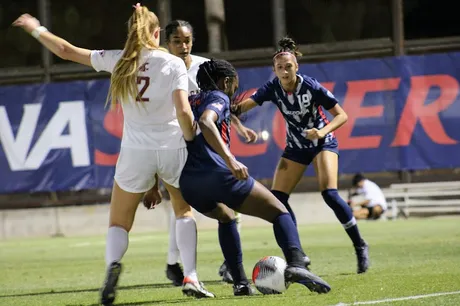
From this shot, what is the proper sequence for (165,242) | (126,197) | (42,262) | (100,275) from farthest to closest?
(165,242) < (42,262) < (100,275) < (126,197)

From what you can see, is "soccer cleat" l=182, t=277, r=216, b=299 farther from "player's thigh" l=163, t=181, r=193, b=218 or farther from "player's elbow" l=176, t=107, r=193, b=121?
"player's elbow" l=176, t=107, r=193, b=121

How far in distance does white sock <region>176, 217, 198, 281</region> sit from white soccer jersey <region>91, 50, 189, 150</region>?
83 cm

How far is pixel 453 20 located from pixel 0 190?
9.19 m

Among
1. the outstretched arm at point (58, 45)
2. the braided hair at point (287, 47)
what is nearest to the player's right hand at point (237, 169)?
the outstretched arm at point (58, 45)

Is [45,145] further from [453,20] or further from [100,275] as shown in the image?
[100,275]

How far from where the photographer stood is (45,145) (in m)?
21.8

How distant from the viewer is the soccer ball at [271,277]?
8625 millimetres

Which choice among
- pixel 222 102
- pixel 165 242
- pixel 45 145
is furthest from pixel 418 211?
pixel 222 102

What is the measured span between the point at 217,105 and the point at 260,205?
782 mm

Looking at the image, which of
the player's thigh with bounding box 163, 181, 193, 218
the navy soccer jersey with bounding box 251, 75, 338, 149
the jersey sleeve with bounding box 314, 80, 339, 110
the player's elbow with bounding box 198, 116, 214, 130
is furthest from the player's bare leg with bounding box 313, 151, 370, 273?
the player's elbow with bounding box 198, 116, 214, 130

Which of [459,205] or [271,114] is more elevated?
[271,114]

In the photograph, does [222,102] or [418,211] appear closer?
[222,102]

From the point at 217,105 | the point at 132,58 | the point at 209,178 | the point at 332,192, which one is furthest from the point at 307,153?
the point at 132,58

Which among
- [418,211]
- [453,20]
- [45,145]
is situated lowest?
[418,211]
